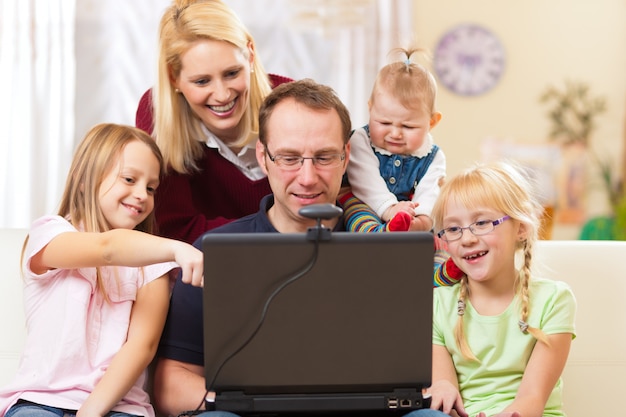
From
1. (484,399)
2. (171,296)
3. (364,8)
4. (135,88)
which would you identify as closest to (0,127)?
(135,88)

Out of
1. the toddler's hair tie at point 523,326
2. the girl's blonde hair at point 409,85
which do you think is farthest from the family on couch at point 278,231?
the girl's blonde hair at point 409,85

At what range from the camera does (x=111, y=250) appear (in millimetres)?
1701

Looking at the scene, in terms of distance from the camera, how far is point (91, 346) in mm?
1821

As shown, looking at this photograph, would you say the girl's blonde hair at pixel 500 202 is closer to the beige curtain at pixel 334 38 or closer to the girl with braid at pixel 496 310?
the girl with braid at pixel 496 310

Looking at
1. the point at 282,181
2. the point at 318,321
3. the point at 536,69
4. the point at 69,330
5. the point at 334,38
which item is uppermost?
the point at 334,38

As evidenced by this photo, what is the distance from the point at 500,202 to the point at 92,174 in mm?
970

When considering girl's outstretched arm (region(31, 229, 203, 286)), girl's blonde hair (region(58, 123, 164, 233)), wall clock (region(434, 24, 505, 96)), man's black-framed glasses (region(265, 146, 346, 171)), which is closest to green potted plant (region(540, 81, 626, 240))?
wall clock (region(434, 24, 505, 96))

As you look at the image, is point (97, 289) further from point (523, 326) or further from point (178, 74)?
point (523, 326)

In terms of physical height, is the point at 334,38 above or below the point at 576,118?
above

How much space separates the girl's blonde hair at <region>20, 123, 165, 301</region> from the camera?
191 cm

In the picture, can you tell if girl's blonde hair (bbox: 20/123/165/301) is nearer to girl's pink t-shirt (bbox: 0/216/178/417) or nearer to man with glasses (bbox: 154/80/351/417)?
girl's pink t-shirt (bbox: 0/216/178/417)

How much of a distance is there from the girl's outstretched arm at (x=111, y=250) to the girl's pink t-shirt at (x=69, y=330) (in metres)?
0.04

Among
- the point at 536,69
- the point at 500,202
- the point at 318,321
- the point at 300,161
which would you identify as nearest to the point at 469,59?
the point at 536,69

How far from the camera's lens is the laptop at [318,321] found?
4.49 ft
